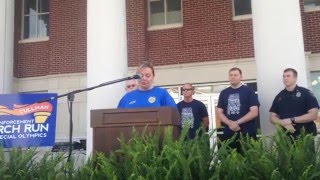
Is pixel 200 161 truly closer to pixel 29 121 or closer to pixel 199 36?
pixel 29 121

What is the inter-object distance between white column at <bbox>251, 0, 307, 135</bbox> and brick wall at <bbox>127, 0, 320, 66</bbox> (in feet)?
18.2

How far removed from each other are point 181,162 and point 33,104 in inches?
218

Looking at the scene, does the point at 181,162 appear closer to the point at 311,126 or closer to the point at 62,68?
the point at 311,126

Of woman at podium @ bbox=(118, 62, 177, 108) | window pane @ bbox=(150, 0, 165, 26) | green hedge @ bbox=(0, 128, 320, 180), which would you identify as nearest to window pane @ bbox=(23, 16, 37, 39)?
window pane @ bbox=(150, 0, 165, 26)

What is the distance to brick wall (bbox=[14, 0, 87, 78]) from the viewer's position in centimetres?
1243

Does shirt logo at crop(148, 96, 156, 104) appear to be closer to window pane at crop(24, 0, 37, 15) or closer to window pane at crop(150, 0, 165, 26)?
window pane at crop(150, 0, 165, 26)

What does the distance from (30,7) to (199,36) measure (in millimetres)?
5753

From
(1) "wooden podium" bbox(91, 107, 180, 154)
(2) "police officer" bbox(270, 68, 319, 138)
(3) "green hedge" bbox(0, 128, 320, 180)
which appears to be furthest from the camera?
(2) "police officer" bbox(270, 68, 319, 138)

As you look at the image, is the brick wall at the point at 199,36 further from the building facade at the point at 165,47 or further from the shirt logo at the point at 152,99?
the shirt logo at the point at 152,99

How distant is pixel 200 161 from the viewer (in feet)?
9.67

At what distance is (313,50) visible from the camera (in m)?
11.0

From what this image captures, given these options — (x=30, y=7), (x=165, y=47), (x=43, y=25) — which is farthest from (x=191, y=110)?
(x=30, y=7)

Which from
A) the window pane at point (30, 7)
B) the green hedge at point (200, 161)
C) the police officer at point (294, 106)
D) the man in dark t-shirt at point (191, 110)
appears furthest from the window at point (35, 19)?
the green hedge at point (200, 161)

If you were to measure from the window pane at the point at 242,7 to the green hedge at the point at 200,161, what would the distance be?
892 cm
